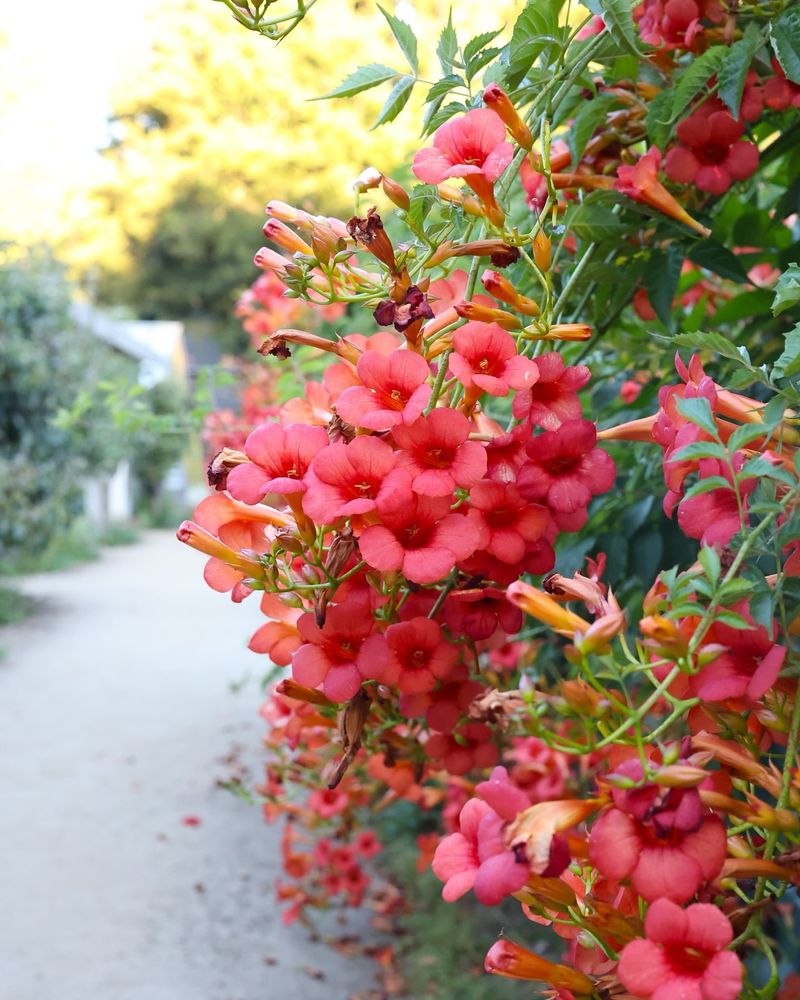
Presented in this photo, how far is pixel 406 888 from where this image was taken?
411 cm

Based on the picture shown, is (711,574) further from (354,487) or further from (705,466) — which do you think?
(354,487)

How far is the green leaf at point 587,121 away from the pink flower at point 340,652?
549 mm

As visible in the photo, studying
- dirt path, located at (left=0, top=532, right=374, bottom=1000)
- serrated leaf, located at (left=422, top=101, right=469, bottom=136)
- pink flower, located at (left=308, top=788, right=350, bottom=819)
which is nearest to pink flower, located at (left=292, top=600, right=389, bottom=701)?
serrated leaf, located at (left=422, top=101, right=469, bottom=136)

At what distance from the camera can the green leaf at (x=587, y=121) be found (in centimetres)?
99

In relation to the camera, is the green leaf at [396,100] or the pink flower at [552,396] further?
the green leaf at [396,100]

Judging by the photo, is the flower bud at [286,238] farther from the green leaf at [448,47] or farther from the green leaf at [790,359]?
the green leaf at [790,359]

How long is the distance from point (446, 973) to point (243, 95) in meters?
24.3

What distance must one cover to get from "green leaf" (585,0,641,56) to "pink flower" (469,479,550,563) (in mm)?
398

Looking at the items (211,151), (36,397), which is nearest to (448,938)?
(36,397)

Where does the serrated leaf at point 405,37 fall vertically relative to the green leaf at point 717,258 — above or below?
above

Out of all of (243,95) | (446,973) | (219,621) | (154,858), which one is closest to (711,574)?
(446,973)

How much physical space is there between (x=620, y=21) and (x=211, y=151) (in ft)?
84.6

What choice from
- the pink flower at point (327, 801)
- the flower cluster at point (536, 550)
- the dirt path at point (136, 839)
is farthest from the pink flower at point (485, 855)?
the dirt path at point (136, 839)

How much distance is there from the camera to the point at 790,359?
66cm
